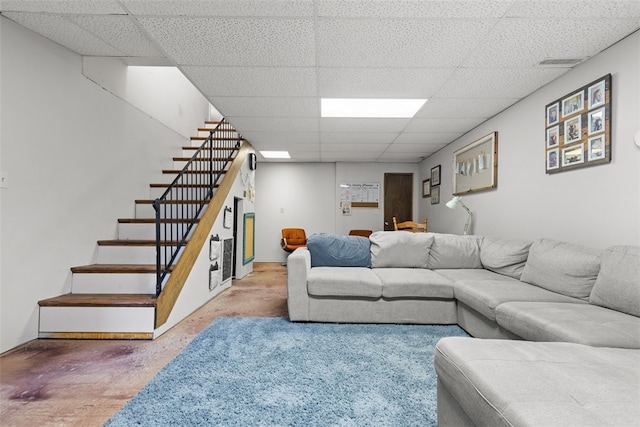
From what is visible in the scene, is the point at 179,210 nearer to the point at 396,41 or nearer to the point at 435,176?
the point at 396,41

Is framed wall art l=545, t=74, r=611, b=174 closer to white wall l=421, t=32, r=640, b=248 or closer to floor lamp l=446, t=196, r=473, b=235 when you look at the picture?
white wall l=421, t=32, r=640, b=248

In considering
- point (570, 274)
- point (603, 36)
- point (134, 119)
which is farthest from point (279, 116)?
point (570, 274)

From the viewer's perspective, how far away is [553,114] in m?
2.67

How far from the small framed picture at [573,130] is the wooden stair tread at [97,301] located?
12.4 ft

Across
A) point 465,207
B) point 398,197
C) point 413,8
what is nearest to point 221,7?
point 413,8

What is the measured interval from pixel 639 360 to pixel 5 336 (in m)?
3.70

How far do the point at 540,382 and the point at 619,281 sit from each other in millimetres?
1377

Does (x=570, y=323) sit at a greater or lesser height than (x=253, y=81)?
lesser

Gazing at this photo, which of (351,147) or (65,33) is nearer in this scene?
(65,33)

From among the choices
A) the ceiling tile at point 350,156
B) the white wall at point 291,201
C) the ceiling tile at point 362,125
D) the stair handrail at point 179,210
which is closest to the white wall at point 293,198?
the white wall at point 291,201

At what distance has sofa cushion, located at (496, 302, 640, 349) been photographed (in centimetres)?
142

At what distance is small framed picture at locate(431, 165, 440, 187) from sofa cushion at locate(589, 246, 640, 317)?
12.3 ft

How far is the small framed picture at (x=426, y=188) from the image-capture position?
6008 millimetres

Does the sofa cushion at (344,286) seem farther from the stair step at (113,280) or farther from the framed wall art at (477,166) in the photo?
the framed wall art at (477,166)
